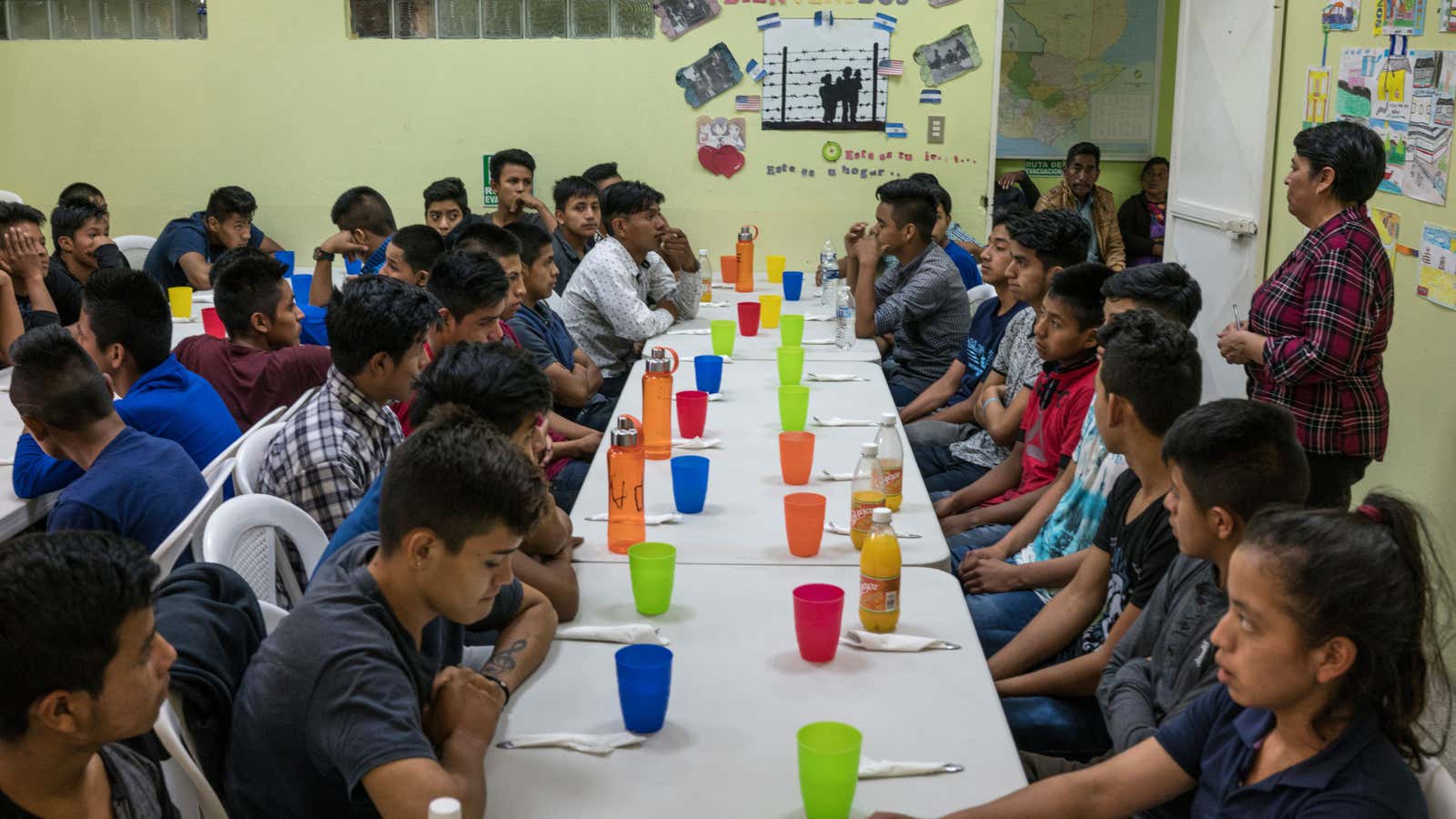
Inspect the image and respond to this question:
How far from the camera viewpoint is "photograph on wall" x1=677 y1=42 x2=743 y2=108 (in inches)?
251

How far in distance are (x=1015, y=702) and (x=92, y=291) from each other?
2314 millimetres

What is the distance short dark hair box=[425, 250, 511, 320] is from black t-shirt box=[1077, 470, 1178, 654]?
168 cm

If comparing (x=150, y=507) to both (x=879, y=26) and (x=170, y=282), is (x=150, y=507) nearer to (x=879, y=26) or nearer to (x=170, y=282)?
(x=170, y=282)

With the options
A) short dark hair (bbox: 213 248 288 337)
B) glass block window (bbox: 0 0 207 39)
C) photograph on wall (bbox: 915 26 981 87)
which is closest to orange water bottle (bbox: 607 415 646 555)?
short dark hair (bbox: 213 248 288 337)

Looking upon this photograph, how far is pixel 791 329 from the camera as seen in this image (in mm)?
4320

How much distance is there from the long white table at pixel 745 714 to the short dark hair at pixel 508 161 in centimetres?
423

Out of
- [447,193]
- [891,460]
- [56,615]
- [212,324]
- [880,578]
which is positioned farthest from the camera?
[447,193]

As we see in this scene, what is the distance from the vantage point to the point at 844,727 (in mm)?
1551

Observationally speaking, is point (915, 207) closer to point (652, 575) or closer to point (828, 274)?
point (828, 274)

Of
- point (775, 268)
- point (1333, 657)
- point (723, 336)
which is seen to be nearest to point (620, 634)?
point (1333, 657)

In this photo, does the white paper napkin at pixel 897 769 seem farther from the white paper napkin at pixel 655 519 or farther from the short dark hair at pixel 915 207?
the short dark hair at pixel 915 207

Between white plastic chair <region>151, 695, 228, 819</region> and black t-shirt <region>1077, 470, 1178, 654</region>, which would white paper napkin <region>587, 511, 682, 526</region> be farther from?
white plastic chair <region>151, 695, 228, 819</region>

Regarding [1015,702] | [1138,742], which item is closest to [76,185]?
[1015,702]

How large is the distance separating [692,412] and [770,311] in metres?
1.83
